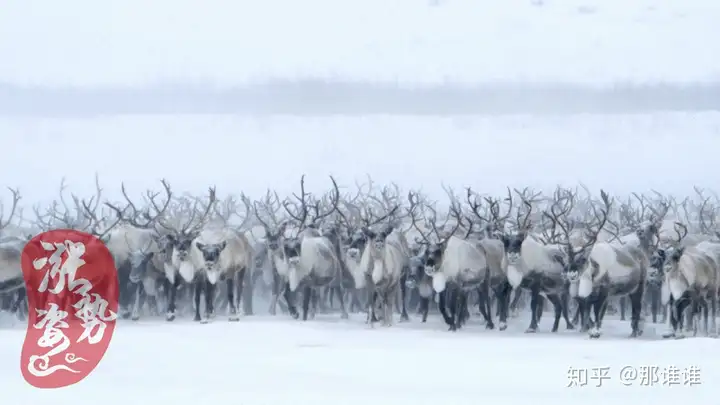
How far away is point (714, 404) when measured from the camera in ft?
21.8

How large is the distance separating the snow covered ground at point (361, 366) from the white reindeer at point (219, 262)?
2.36ft

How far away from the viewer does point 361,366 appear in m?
7.75

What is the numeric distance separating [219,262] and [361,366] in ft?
12.6

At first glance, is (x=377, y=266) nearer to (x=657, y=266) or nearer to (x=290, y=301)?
(x=290, y=301)

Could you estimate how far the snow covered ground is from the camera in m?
6.68

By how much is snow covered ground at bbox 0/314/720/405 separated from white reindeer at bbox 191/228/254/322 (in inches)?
28.3

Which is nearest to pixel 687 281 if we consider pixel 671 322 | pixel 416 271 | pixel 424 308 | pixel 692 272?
pixel 692 272

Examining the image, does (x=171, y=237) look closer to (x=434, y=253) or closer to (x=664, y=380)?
(x=434, y=253)

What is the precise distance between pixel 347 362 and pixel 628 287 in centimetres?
322

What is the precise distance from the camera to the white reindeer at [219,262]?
11000 millimetres

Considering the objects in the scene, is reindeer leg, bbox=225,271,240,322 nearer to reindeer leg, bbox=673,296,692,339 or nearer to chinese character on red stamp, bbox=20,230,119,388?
chinese character on red stamp, bbox=20,230,119,388

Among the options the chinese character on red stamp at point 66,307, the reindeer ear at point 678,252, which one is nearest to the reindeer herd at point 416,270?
the reindeer ear at point 678,252

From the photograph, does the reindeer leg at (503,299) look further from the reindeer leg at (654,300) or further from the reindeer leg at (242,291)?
the reindeer leg at (242,291)

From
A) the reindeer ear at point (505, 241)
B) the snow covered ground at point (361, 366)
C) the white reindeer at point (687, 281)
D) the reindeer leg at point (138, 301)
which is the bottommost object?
the snow covered ground at point (361, 366)
